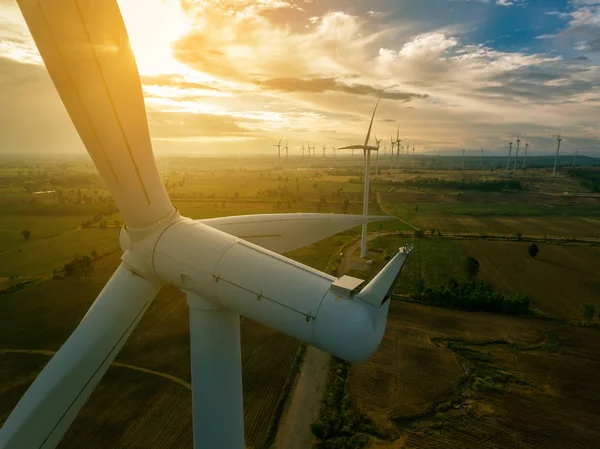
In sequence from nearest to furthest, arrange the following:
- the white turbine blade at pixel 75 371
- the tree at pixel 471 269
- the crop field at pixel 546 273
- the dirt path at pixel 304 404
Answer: the white turbine blade at pixel 75 371 → the dirt path at pixel 304 404 → the crop field at pixel 546 273 → the tree at pixel 471 269

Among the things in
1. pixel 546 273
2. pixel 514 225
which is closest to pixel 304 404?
pixel 546 273

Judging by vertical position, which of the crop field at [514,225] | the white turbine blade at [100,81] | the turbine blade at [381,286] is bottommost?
the crop field at [514,225]

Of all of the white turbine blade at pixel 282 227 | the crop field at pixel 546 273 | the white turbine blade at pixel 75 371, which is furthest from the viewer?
the crop field at pixel 546 273

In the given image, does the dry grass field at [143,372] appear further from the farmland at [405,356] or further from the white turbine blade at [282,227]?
the white turbine blade at [282,227]

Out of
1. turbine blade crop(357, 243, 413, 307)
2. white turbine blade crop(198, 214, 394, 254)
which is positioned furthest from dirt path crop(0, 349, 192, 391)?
turbine blade crop(357, 243, 413, 307)

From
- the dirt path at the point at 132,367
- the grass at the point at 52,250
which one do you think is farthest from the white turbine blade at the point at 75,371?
the grass at the point at 52,250

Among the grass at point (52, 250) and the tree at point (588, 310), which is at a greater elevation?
the tree at point (588, 310)

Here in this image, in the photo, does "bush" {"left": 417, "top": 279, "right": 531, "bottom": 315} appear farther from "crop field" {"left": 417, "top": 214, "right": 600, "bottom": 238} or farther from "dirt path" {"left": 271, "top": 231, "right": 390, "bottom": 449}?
"crop field" {"left": 417, "top": 214, "right": 600, "bottom": 238}
